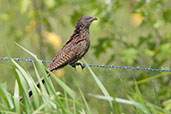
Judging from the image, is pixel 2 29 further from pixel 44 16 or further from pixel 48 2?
pixel 48 2

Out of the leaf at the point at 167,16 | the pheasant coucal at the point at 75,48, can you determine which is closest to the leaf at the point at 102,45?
the leaf at the point at 167,16

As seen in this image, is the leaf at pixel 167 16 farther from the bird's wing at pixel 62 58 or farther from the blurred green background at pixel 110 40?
the bird's wing at pixel 62 58

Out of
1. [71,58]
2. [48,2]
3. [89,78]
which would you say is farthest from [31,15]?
[71,58]

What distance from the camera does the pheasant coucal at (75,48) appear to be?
387 cm

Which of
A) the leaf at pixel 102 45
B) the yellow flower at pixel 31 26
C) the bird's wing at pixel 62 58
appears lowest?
the bird's wing at pixel 62 58

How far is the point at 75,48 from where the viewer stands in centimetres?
399

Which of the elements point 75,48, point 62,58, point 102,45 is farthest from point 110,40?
point 62,58

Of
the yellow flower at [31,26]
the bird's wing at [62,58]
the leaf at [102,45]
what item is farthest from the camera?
the yellow flower at [31,26]

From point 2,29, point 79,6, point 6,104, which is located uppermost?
point 2,29

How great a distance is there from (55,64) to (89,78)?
10.2 ft

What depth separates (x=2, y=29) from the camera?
28.3ft

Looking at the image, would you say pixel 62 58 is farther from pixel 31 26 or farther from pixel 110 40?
pixel 31 26

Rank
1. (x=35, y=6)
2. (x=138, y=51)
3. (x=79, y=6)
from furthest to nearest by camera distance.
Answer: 1. (x=35, y=6)
2. (x=79, y=6)
3. (x=138, y=51)

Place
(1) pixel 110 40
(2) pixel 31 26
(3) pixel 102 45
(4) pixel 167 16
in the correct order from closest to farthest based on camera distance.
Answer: (4) pixel 167 16, (1) pixel 110 40, (3) pixel 102 45, (2) pixel 31 26
